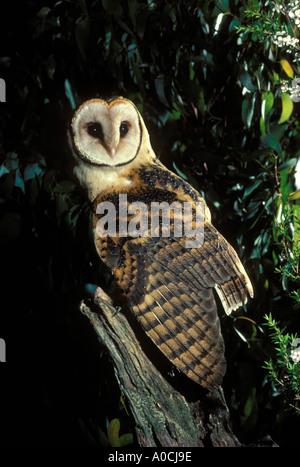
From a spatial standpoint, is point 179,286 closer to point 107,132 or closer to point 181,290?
point 181,290

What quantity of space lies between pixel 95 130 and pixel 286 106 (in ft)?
1.07

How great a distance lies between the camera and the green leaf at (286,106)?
0.76m

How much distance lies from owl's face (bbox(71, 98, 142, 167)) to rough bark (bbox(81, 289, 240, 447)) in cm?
23

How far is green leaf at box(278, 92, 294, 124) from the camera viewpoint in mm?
758

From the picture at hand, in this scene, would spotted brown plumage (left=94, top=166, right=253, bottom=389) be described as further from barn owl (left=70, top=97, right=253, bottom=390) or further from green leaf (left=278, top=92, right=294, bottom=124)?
green leaf (left=278, top=92, right=294, bottom=124)

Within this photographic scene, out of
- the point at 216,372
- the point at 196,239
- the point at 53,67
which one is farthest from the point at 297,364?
the point at 53,67

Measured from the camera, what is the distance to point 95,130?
0.71 meters

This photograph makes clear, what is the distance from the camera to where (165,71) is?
0.82 m

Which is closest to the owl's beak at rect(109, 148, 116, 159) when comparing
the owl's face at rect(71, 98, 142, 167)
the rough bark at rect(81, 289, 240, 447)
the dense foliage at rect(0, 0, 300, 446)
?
the owl's face at rect(71, 98, 142, 167)

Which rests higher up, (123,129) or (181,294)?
(123,129)

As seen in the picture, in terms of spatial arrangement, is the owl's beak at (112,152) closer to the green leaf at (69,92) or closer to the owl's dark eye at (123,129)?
the owl's dark eye at (123,129)

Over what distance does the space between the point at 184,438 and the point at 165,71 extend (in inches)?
24.3

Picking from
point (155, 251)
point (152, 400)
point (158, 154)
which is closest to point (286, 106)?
point (158, 154)
